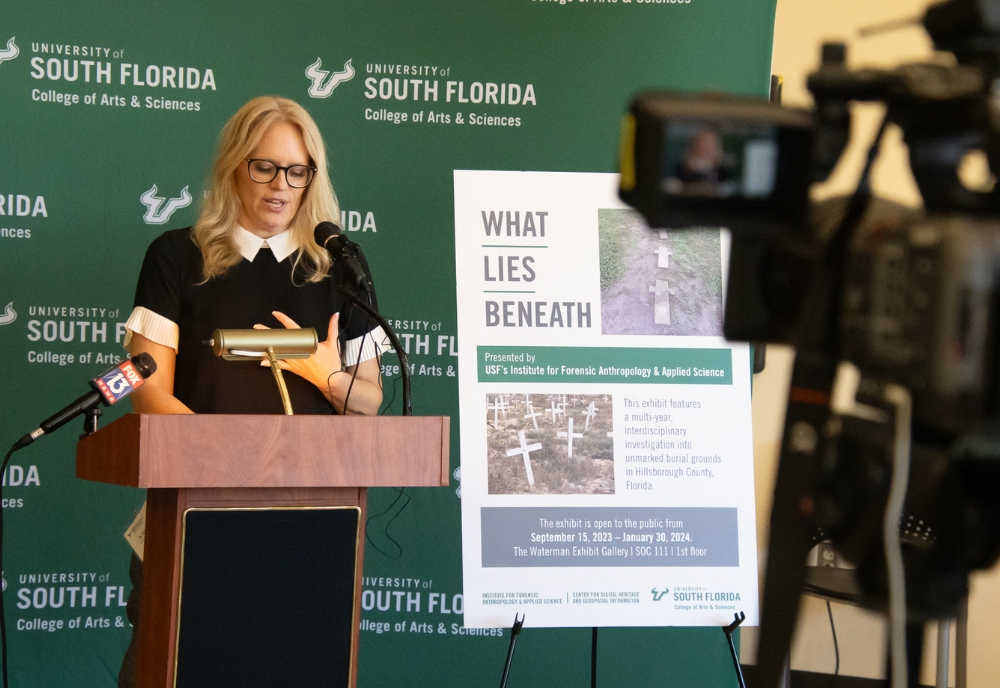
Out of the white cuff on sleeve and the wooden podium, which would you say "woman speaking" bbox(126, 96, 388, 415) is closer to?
the white cuff on sleeve

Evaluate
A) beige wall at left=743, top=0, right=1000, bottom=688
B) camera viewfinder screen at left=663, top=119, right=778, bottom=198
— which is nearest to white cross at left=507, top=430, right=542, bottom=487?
beige wall at left=743, top=0, right=1000, bottom=688

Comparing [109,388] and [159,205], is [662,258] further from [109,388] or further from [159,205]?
[159,205]

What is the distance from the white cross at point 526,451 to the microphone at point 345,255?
0.84 m

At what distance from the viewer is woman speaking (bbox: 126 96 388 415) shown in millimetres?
2502

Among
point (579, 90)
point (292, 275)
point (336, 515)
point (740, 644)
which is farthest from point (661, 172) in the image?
point (740, 644)

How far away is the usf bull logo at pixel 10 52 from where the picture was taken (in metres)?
3.34

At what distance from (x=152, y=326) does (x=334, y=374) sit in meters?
0.51

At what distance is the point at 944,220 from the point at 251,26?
314cm

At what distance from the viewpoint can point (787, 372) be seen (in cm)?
373

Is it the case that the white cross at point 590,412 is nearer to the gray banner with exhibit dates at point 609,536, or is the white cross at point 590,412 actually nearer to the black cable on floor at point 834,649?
the gray banner with exhibit dates at point 609,536

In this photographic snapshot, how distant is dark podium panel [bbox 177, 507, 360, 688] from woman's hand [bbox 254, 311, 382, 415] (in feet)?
1.66

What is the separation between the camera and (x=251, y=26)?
11.3ft

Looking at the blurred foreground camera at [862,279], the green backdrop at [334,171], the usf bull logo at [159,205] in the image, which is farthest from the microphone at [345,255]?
the usf bull logo at [159,205]

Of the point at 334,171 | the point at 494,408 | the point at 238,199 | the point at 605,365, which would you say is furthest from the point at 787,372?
the point at 238,199
